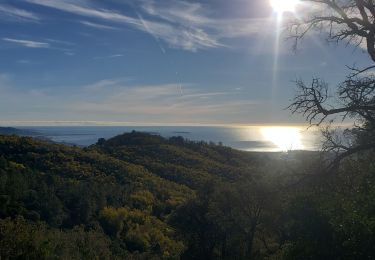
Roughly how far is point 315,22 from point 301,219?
442 centimetres

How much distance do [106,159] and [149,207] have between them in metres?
27.9

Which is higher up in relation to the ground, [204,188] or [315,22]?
[315,22]

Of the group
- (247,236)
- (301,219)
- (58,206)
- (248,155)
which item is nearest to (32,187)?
(58,206)

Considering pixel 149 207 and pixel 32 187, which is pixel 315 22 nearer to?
pixel 32 187

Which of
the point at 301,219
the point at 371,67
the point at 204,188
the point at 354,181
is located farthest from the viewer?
the point at 204,188

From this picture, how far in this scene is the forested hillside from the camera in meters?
7.84

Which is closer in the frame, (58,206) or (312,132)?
(312,132)

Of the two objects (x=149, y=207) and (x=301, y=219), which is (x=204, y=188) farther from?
(x=149, y=207)

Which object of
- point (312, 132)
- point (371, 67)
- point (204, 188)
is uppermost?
point (371, 67)

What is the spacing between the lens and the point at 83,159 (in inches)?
3509

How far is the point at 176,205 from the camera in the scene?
66.0m

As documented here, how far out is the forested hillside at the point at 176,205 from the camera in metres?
7.84

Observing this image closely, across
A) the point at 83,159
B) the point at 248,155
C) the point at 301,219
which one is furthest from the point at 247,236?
the point at 248,155

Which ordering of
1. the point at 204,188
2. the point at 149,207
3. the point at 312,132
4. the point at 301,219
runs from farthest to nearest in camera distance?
the point at 149,207 → the point at 204,188 → the point at 301,219 → the point at 312,132
